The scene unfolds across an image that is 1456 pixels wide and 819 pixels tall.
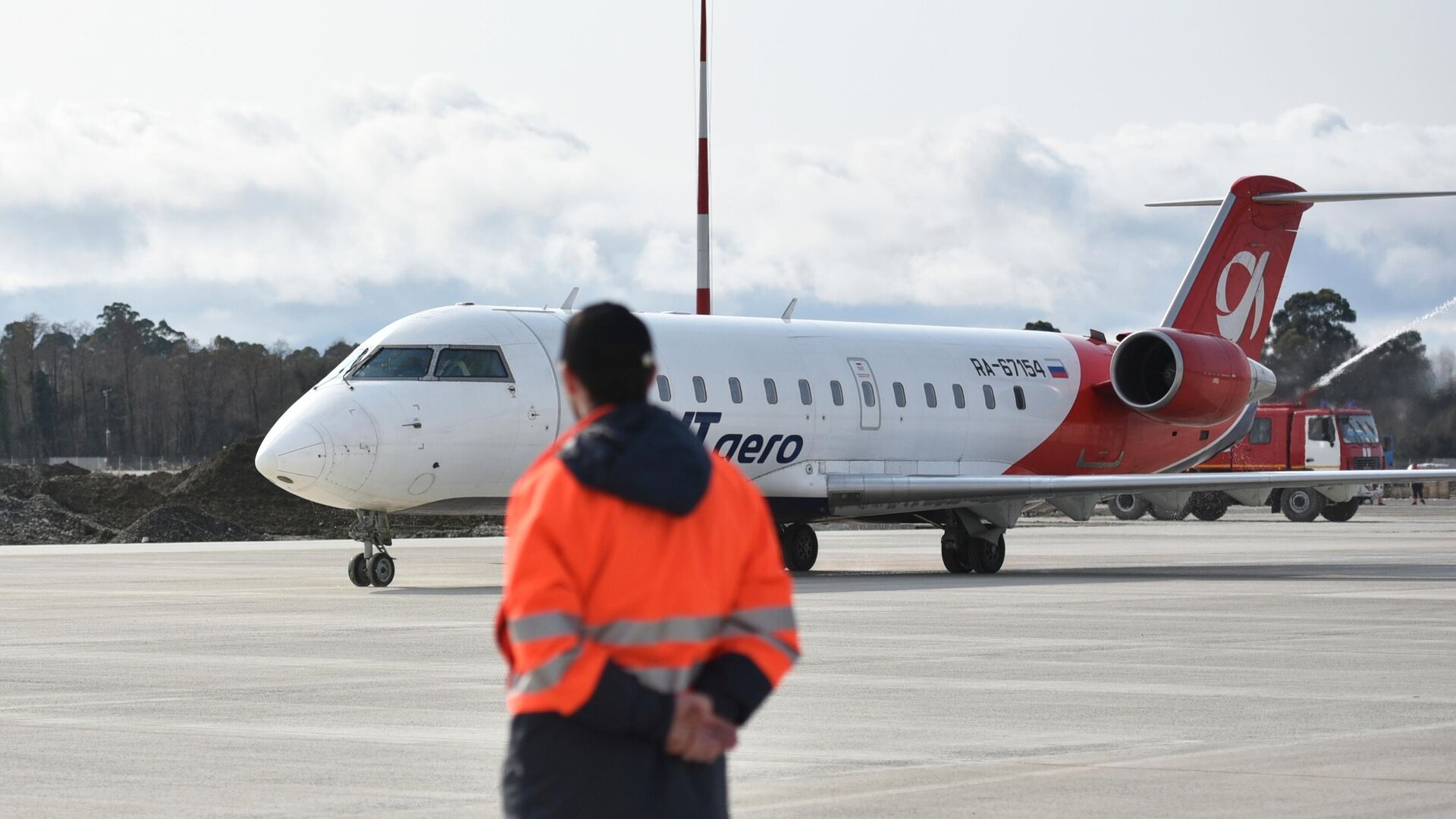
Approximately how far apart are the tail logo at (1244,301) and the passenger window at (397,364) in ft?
45.2

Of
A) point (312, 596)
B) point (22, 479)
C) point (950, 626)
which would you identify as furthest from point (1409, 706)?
point (22, 479)

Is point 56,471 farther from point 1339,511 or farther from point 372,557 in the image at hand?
point 372,557

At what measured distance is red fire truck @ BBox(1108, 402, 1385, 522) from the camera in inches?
2222

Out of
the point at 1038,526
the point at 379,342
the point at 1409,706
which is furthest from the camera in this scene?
the point at 1038,526

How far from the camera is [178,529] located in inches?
1666

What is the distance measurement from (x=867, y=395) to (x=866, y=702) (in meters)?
15.9

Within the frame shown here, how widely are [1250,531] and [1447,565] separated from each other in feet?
58.5

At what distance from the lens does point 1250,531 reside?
45.6m

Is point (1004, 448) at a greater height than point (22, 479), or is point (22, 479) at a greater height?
point (1004, 448)

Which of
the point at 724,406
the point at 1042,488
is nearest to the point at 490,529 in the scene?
the point at 724,406

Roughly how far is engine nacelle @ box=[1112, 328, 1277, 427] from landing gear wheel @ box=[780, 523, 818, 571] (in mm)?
5346

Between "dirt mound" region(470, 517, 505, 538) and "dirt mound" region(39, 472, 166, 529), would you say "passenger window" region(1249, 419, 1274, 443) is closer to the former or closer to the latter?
"dirt mound" region(470, 517, 505, 538)

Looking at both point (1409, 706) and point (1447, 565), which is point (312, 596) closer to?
point (1409, 706)

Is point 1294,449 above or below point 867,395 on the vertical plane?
below
